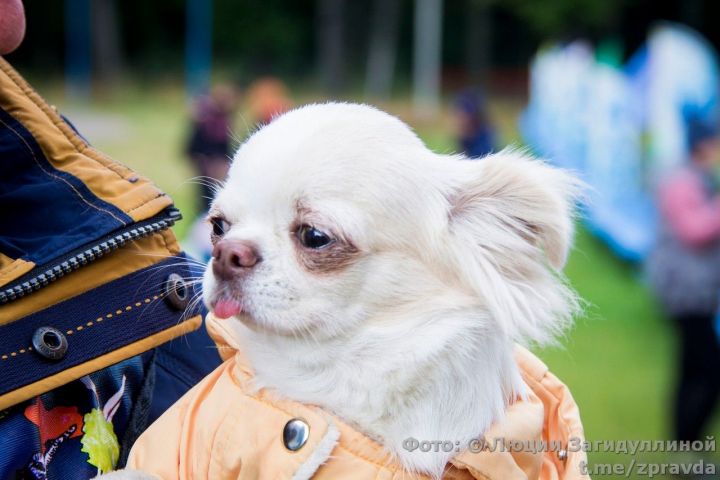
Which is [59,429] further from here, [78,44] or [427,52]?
[78,44]

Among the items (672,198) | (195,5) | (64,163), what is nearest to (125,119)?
(195,5)

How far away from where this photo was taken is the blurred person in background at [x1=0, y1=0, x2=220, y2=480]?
1.44m

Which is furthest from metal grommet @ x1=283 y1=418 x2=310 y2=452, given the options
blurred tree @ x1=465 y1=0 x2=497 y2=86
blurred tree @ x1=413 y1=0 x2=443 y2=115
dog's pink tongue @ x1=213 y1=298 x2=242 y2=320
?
blurred tree @ x1=465 y1=0 x2=497 y2=86

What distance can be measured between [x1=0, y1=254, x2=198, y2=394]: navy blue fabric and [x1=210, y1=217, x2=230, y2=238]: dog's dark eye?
159mm

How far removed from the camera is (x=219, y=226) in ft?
5.92

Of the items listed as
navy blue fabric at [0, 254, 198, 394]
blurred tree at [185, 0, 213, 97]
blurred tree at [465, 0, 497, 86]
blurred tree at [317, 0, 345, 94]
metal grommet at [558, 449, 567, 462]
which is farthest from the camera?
blurred tree at [185, 0, 213, 97]

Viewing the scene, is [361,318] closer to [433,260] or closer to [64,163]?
[433,260]

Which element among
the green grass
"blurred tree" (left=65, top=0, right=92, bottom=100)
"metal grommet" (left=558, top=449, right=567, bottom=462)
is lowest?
"blurred tree" (left=65, top=0, right=92, bottom=100)

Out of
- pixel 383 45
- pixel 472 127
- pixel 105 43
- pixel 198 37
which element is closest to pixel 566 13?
pixel 383 45

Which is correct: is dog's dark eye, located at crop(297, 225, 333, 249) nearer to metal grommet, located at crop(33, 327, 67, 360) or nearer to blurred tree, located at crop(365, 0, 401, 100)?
metal grommet, located at crop(33, 327, 67, 360)

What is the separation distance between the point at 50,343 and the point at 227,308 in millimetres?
338

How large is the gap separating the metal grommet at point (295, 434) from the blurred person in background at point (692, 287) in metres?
4.04

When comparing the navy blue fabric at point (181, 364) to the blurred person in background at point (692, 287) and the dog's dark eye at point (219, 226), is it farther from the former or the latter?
the blurred person in background at point (692, 287)

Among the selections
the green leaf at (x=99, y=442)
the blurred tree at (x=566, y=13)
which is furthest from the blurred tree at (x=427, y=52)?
the green leaf at (x=99, y=442)
